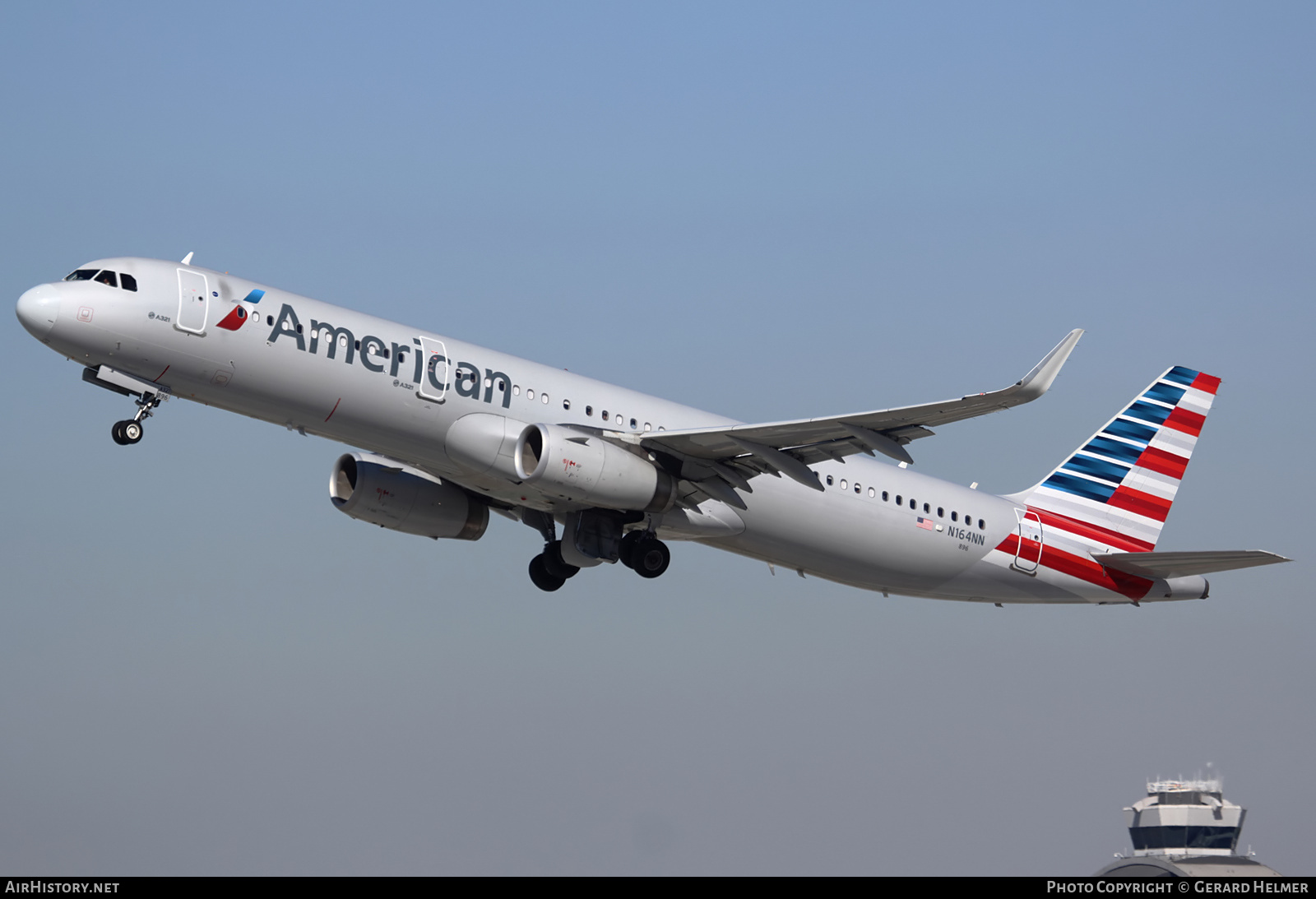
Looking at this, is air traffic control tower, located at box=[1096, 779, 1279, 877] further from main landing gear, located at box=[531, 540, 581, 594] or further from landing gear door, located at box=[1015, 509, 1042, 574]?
main landing gear, located at box=[531, 540, 581, 594]

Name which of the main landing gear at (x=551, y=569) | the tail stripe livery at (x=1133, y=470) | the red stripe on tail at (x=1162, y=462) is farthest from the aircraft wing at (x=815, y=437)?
the red stripe on tail at (x=1162, y=462)

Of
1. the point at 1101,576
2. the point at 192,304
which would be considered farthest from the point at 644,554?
the point at 1101,576

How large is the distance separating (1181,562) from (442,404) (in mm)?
18812

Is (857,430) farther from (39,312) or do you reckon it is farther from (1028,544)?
(39,312)

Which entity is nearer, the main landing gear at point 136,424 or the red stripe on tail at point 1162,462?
the main landing gear at point 136,424

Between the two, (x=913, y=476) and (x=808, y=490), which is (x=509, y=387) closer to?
(x=808, y=490)

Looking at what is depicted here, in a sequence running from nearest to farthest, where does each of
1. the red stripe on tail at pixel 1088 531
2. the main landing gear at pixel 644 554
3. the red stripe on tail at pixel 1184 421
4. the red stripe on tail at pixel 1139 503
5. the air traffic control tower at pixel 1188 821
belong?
the main landing gear at pixel 644 554
the red stripe on tail at pixel 1088 531
the red stripe on tail at pixel 1139 503
the red stripe on tail at pixel 1184 421
the air traffic control tower at pixel 1188 821

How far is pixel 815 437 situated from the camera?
30719 mm

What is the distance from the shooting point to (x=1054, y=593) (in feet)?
125

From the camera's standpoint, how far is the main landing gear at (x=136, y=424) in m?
28.8

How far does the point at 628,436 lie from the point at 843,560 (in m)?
6.54

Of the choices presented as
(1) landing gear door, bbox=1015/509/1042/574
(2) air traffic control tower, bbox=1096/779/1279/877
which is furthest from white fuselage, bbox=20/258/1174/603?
(2) air traffic control tower, bbox=1096/779/1279/877

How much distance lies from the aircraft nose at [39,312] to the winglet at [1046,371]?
720 inches

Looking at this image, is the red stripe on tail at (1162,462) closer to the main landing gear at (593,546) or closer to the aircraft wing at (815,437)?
the aircraft wing at (815,437)
